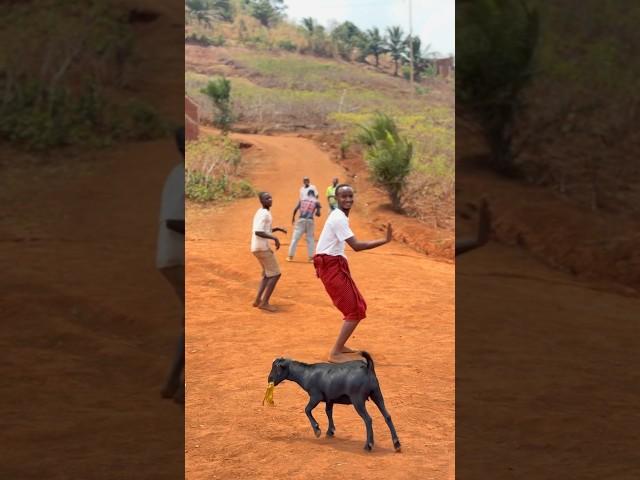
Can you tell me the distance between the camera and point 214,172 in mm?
15781

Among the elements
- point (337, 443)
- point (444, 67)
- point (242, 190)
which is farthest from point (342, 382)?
point (444, 67)

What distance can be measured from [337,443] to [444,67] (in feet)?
80.2

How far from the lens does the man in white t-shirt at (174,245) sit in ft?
5.62

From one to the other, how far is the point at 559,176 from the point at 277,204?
1047cm

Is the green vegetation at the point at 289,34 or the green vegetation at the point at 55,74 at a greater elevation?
the green vegetation at the point at 289,34

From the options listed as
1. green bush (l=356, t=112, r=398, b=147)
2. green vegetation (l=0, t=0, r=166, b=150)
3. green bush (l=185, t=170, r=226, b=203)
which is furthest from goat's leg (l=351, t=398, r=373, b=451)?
green bush (l=356, t=112, r=398, b=147)

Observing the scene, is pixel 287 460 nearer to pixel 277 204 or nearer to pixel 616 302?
pixel 616 302

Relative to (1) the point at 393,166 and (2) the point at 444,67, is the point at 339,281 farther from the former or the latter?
(2) the point at 444,67

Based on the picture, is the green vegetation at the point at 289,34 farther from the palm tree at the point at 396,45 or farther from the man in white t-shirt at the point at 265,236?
the man in white t-shirt at the point at 265,236

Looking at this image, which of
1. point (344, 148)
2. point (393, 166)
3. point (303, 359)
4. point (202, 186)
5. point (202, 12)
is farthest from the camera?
point (202, 12)

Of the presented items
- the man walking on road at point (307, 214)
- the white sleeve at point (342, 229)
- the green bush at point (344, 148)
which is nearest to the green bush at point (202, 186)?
the green bush at point (344, 148)

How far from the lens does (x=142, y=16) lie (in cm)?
280

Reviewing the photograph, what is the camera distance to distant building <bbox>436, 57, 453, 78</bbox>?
87.2 feet

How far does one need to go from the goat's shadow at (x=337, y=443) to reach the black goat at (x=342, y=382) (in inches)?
2.0
